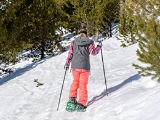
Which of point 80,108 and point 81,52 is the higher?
point 81,52

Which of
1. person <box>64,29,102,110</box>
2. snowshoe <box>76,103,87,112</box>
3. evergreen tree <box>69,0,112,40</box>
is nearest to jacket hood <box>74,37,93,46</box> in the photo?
person <box>64,29,102,110</box>

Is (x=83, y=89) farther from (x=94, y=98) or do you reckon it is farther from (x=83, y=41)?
(x=83, y=41)

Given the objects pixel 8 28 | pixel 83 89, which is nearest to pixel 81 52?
pixel 83 89

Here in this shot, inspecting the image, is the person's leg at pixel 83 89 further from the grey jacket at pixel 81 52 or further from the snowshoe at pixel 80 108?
the grey jacket at pixel 81 52

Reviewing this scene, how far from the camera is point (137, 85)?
7980 millimetres

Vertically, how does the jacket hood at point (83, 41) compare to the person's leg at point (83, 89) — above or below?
above

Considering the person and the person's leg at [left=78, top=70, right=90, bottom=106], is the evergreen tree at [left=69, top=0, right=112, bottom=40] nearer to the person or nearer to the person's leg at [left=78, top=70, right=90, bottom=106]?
the person

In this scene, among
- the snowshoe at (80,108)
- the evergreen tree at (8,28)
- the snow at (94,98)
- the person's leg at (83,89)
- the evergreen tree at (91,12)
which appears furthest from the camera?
the evergreen tree at (91,12)

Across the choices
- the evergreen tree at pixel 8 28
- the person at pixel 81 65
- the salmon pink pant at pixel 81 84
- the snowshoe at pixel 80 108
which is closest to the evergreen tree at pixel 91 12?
the evergreen tree at pixel 8 28

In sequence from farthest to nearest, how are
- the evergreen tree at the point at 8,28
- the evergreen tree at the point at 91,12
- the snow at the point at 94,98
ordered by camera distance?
the evergreen tree at the point at 91,12
the evergreen tree at the point at 8,28
the snow at the point at 94,98

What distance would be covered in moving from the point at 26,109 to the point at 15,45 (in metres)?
10.2

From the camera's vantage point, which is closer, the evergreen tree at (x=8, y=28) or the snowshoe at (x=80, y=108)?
the snowshoe at (x=80, y=108)

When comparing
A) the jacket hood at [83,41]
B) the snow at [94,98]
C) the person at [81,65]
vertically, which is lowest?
the snow at [94,98]

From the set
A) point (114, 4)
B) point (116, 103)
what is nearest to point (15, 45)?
point (116, 103)
